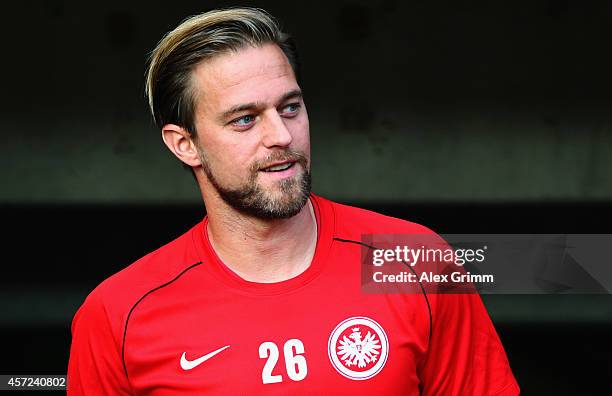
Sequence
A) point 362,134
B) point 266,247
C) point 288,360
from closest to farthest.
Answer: point 288,360
point 266,247
point 362,134

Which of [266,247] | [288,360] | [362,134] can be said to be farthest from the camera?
[362,134]

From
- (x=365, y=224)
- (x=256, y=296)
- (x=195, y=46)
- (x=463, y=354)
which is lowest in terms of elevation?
(x=463, y=354)

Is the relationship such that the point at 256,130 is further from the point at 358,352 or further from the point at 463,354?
the point at 463,354

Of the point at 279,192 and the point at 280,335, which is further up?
the point at 279,192

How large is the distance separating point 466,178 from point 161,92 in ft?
8.09

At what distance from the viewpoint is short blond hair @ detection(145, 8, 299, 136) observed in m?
1.47

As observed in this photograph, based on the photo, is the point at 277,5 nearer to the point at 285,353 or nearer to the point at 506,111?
the point at 506,111

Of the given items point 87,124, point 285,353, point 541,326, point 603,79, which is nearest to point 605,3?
point 603,79

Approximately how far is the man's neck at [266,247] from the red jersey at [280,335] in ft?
0.07

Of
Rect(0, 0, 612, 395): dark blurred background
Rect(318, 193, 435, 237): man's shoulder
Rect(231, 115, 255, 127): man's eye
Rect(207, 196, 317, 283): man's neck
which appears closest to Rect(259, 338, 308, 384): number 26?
Rect(207, 196, 317, 283): man's neck

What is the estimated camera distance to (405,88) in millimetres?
3719

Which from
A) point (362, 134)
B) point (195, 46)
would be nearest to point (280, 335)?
point (195, 46)

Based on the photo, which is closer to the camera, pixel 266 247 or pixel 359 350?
pixel 359 350

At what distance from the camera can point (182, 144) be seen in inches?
61.8
